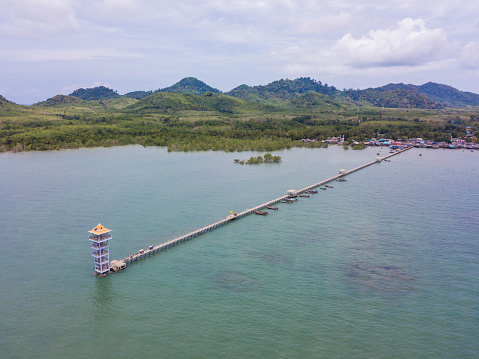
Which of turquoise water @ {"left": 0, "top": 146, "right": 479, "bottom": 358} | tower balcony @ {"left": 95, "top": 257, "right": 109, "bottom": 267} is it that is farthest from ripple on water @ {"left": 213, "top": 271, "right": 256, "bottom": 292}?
tower balcony @ {"left": 95, "top": 257, "right": 109, "bottom": 267}

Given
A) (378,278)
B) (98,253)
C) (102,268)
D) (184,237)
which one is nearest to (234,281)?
(184,237)

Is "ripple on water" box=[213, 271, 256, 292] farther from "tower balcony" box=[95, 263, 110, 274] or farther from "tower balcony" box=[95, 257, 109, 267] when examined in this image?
"tower balcony" box=[95, 257, 109, 267]

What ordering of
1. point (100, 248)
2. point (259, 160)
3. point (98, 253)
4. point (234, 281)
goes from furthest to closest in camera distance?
point (259, 160) → point (98, 253) → point (100, 248) → point (234, 281)

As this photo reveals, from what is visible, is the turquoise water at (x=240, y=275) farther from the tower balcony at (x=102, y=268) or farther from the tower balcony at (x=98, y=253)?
the tower balcony at (x=98, y=253)

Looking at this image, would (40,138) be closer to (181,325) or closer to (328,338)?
(181,325)

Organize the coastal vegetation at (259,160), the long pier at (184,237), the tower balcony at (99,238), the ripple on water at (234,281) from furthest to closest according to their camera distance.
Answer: the coastal vegetation at (259,160)
the long pier at (184,237)
the tower balcony at (99,238)
the ripple on water at (234,281)

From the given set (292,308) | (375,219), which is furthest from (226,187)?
(292,308)

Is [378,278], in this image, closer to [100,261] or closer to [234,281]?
[234,281]

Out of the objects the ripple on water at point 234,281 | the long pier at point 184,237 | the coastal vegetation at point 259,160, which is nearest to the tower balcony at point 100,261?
the long pier at point 184,237
